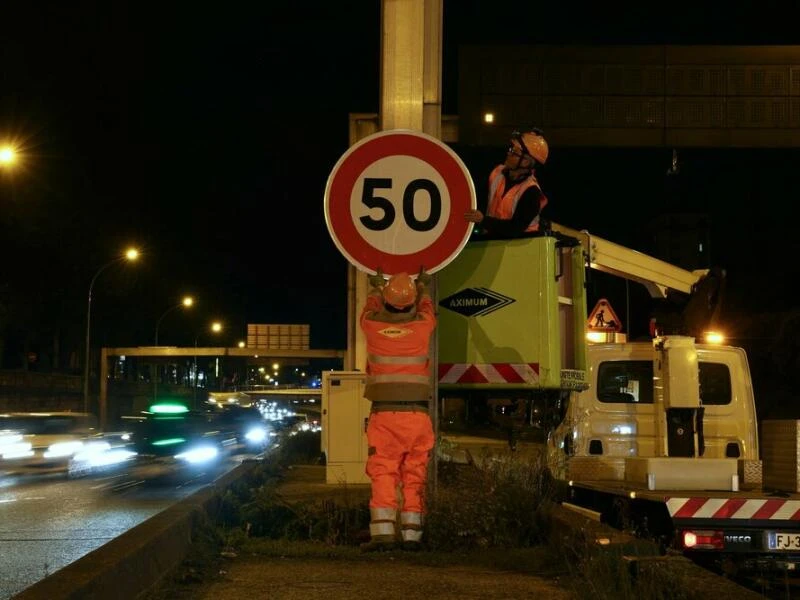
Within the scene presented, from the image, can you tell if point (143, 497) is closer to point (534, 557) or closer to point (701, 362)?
point (701, 362)

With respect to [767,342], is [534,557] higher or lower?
lower

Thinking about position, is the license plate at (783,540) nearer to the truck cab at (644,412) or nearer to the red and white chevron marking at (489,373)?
the truck cab at (644,412)

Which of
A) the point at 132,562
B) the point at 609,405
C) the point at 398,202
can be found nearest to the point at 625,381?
the point at 609,405

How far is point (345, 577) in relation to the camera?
5.96 metres

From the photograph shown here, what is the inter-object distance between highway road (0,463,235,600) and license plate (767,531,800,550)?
15.5 feet

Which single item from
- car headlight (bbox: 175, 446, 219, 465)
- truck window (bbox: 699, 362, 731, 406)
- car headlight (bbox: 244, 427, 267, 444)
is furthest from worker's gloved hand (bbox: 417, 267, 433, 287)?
car headlight (bbox: 244, 427, 267, 444)

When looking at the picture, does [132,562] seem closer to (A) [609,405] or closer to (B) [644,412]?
(A) [609,405]

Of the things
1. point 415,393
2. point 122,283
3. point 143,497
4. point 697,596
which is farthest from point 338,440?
point 122,283

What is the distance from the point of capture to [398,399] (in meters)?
6.17

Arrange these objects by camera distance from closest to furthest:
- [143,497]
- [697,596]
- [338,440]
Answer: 1. [697,596]
2. [338,440]
3. [143,497]

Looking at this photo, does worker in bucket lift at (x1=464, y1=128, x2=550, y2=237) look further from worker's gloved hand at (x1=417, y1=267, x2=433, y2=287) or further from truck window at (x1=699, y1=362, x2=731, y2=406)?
truck window at (x1=699, y1=362, x2=731, y2=406)

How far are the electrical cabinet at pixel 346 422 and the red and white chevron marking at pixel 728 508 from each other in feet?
22.5

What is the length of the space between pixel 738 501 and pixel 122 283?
167ft

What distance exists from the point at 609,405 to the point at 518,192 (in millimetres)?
2512
